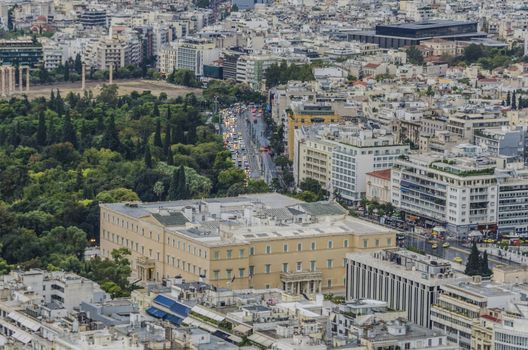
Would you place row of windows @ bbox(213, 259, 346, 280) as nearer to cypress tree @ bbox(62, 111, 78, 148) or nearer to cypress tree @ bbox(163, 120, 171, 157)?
cypress tree @ bbox(163, 120, 171, 157)

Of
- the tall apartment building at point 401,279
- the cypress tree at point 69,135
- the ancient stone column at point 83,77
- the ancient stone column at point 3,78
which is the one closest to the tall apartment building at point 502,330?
the tall apartment building at point 401,279

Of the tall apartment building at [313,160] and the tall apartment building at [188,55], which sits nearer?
the tall apartment building at [313,160]

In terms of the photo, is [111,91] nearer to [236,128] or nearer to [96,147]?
[236,128]

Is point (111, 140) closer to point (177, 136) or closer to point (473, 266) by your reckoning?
point (177, 136)

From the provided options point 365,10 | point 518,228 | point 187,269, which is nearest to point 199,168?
point 518,228

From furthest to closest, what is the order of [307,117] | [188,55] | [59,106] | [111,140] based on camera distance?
[188,55] → [59,106] → [307,117] → [111,140]

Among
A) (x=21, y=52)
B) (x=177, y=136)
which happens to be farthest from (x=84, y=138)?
(x=21, y=52)

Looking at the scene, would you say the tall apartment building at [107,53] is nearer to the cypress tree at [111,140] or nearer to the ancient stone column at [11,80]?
the ancient stone column at [11,80]
